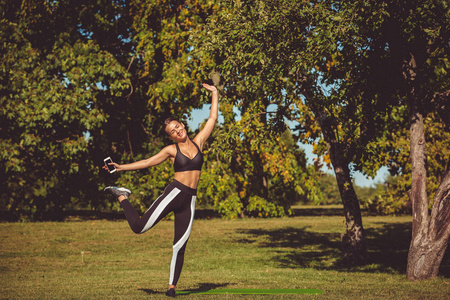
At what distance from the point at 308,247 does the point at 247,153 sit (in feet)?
31.8

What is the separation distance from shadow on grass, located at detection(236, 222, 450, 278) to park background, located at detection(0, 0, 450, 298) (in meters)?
0.26

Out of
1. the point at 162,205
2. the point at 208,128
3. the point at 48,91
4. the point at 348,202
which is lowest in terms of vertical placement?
the point at 162,205

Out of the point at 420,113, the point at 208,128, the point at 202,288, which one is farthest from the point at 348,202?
the point at 208,128

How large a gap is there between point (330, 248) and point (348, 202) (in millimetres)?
3801

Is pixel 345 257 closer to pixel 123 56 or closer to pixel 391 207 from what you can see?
pixel 123 56

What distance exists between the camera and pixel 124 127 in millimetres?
25375

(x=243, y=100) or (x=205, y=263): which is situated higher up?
(x=243, y=100)

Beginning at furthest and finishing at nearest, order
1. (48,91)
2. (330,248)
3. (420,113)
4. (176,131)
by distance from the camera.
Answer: (48,91) → (330,248) → (420,113) → (176,131)

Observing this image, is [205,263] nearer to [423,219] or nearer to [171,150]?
[423,219]

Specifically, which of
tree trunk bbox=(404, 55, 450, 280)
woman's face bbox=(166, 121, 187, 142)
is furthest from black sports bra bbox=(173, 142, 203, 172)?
tree trunk bbox=(404, 55, 450, 280)

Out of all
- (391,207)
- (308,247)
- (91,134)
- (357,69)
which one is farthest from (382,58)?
(391,207)

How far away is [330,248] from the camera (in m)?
15.3

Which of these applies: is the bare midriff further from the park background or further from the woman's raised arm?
the park background

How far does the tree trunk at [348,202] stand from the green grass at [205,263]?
0.50 meters
